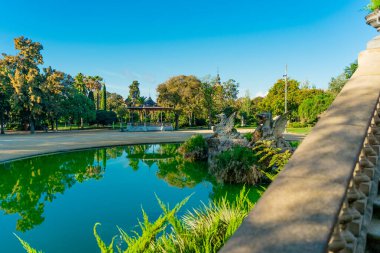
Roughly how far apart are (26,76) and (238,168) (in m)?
27.2

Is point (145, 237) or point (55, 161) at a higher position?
point (145, 237)

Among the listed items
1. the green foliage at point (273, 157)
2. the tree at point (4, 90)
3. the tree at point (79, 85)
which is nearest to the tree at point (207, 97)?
the tree at point (79, 85)

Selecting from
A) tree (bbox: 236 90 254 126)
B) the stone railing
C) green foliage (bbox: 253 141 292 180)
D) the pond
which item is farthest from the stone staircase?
tree (bbox: 236 90 254 126)

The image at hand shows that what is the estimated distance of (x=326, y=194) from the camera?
1167 mm

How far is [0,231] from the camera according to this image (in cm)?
518

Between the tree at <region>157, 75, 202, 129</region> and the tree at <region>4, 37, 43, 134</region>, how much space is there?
52.4 ft

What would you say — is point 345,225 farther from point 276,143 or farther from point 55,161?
point 55,161

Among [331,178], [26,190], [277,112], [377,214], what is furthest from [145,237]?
[277,112]

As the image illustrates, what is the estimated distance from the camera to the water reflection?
677 centimetres

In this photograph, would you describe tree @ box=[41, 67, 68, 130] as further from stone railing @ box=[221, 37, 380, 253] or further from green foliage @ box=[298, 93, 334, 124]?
stone railing @ box=[221, 37, 380, 253]

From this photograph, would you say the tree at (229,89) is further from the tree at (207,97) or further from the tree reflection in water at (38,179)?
the tree reflection in water at (38,179)

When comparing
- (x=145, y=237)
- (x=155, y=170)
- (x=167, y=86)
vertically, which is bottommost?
(x=155, y=170)

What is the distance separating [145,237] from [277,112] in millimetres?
41127

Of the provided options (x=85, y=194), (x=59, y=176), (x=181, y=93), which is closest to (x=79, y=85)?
(x=181, y=93)
